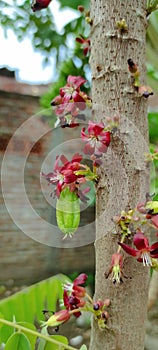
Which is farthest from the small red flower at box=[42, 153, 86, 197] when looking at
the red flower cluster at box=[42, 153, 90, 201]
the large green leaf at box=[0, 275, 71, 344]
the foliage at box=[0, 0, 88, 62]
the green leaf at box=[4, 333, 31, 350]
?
the foliage at box=[0, 0, 88, 62]

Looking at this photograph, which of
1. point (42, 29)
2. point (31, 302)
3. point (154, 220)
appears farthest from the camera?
point (42, 29)

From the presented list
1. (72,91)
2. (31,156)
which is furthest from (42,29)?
(72,91)

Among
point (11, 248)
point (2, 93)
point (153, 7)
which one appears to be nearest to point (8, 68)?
point (2, 93)

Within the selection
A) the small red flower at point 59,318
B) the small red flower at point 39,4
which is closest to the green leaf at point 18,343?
the small red flower at point 59,318

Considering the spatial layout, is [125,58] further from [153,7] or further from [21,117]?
[21,117]

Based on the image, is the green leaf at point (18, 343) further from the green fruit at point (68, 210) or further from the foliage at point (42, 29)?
the foliage at point (42, 29)

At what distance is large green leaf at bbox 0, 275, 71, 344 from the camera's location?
0.60 m

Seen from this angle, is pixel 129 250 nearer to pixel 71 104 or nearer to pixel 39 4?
pixel 71 104

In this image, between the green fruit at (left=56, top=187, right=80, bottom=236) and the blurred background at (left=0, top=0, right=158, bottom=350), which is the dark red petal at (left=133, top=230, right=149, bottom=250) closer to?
the green fruit at (left=56, top=187, right=80, bottom=236)

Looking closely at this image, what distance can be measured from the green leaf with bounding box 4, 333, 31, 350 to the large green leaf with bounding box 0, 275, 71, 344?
0.66 ft

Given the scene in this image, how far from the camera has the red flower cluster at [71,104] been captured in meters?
0.36

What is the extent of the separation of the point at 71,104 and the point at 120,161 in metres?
0.07

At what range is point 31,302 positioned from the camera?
612 millimetres

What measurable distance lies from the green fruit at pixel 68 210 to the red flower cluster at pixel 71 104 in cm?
6
